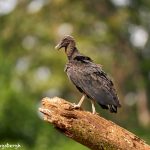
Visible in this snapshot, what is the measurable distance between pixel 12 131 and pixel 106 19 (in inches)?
786

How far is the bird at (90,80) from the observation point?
9.94m

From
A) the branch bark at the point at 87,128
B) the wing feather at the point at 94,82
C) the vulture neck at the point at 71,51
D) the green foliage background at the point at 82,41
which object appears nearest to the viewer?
the branch bark at the point at 87,128

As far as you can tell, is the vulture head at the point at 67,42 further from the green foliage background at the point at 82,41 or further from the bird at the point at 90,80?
the green foliage background at the point at 82,41

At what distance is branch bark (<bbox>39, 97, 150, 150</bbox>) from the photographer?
31.2ft

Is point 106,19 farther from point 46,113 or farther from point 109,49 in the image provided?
point 46,113

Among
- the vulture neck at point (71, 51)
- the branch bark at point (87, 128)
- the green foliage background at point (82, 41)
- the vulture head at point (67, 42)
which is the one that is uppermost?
the green foliage background at point (82, 41)

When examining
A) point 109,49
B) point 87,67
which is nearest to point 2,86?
point 87,67

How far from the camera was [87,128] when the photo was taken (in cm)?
966

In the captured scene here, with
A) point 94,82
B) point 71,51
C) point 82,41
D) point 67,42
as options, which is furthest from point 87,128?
point 82,41

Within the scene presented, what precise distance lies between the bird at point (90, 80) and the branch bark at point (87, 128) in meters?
0.15

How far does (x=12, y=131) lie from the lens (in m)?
22.0

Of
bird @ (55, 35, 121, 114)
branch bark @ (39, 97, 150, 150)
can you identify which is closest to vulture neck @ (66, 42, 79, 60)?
bird @ (55, 35, 121, 114)

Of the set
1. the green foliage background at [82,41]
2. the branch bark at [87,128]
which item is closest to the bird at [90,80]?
the branch bark at [87,128]

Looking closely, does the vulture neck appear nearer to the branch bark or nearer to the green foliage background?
the branch bark
